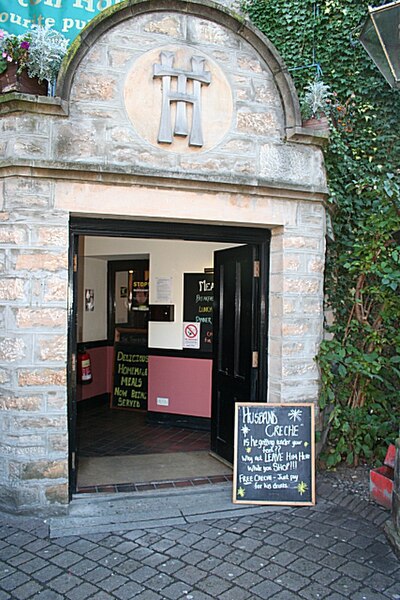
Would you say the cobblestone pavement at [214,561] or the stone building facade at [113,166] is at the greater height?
the stone building facade at [113,166]

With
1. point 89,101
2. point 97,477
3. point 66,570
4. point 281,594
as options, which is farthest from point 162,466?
point 89,101

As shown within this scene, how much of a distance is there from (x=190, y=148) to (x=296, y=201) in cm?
105

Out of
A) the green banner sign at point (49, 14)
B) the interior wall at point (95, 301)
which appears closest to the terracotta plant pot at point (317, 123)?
the green banner sign at point (49, 14)

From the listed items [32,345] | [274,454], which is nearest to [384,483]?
[274,454]

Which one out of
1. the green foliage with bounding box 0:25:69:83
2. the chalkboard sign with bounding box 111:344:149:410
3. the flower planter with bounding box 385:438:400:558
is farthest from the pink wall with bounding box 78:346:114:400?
the flower planter with bounding box 385:438:400:558

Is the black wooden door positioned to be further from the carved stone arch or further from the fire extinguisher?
the fire extinguisher

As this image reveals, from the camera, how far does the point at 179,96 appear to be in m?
3.95

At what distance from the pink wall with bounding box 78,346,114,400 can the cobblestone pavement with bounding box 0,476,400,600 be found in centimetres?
393

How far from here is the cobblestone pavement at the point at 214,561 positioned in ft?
9.51

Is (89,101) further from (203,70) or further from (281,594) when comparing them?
(281,594)

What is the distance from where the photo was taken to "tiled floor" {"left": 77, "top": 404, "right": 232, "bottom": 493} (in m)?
4.47

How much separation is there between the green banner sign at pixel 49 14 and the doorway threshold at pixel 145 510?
13.9 feet

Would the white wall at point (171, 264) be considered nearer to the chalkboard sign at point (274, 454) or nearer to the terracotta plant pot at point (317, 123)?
the terracotta plant pot at point (317, 123)

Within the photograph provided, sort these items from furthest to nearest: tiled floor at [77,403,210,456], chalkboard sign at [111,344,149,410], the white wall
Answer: chalkboard sign at [111,344,149,410]
the white wall
tiled floor at [77,403,210,456]
